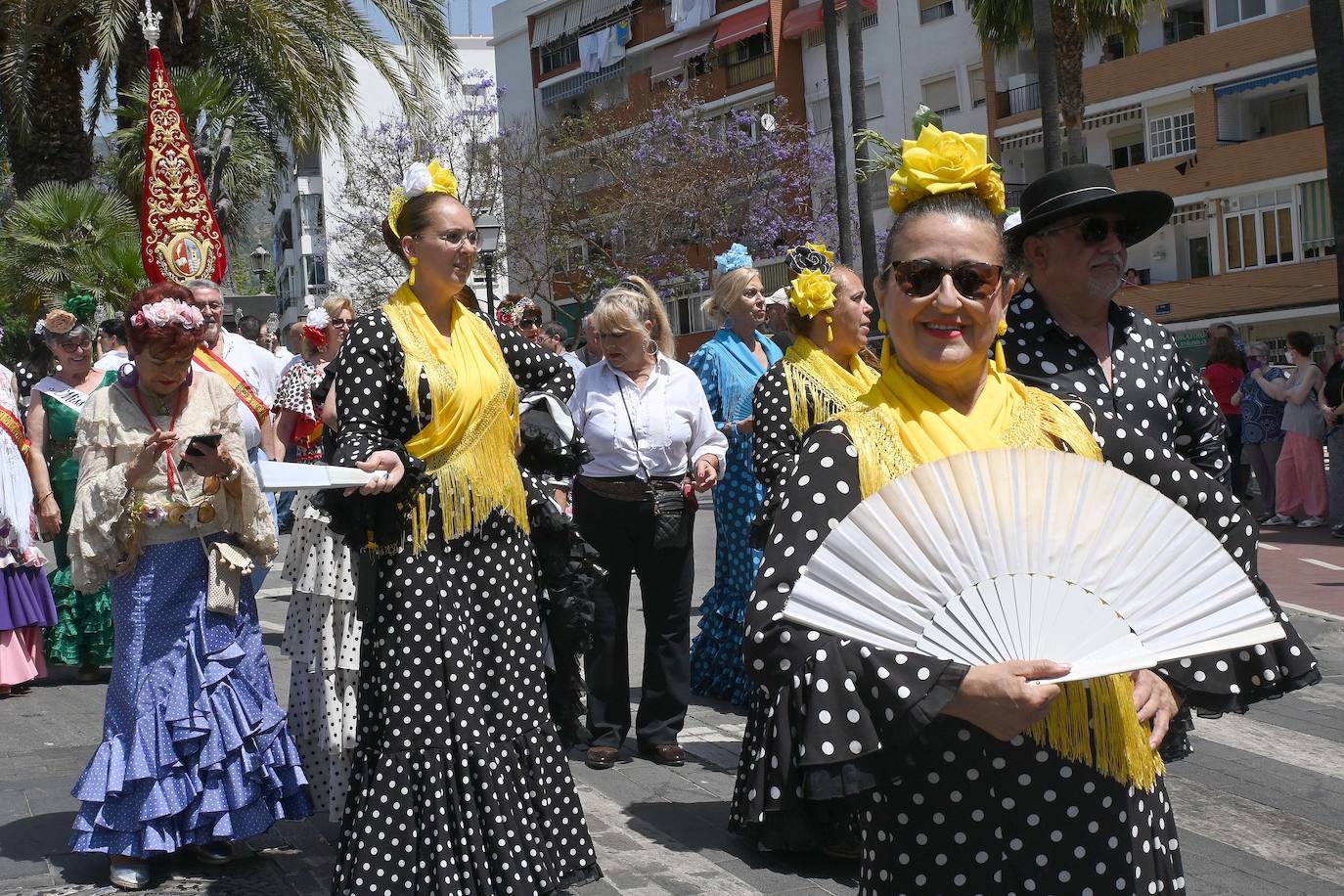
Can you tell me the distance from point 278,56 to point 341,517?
59.2 ft

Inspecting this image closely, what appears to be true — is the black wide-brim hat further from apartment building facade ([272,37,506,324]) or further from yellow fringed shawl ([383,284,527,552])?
apartment building facade ([272,37,506,324])

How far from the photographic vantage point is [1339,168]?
597 inches

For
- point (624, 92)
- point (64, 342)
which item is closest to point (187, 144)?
point (64, 342)

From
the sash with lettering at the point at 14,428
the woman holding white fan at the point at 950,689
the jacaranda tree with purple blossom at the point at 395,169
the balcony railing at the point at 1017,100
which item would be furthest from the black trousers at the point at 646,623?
the balcony railing at the point at 1017,100

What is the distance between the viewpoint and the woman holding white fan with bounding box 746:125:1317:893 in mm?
2301

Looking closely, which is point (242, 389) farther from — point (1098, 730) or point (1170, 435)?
point (1098, 730)

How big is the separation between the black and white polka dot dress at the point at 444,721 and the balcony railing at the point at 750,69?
146ft

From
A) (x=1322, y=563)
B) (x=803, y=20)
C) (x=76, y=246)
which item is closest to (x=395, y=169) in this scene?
(x=803, y=20)

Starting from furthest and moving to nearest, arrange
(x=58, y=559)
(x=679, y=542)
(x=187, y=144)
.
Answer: (x=187, y=144)
(x=58, y=559)
(x=679, y=542)

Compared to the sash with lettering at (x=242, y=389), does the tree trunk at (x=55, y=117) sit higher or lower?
higher

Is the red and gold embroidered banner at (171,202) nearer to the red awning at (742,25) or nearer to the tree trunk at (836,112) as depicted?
the tree trunk at (836,112)

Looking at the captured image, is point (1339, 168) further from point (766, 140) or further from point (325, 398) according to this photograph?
point (766, 140)

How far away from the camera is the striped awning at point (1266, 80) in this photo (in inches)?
1315

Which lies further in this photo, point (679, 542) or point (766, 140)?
point (766, 140)
